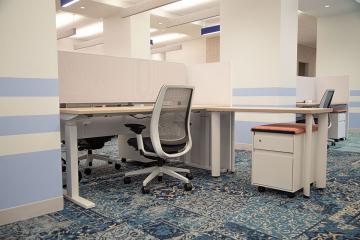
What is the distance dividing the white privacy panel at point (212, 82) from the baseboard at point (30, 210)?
2.21 metres

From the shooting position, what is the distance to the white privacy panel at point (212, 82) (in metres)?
3.84

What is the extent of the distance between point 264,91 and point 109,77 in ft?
8.71

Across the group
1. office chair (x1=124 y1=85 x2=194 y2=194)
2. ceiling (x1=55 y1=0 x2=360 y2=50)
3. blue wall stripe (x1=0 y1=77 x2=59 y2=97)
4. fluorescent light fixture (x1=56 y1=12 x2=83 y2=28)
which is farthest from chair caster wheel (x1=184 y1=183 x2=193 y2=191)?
fluorescent light fixture (x1=56 y1=12 x2=83 y2=28)

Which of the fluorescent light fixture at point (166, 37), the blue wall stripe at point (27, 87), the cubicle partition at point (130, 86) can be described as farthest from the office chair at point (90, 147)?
the fluorescent light fixture at point (166, 37)

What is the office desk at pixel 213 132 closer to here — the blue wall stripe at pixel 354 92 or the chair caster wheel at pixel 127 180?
the chair caster wheel at pixel 127 180

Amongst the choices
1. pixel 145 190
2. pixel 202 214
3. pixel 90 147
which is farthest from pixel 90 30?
pixel 202 214

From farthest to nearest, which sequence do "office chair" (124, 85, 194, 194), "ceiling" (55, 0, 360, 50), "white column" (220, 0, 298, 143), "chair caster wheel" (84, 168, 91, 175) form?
"ceiling" (55, 0, 360, 50) < "white column" (220, 0, 298, 143) < "chair caster wheel" (84, 168, 91, 175) < "office chair" (124, 85, 194, 194)

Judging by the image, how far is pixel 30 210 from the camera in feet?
7.42

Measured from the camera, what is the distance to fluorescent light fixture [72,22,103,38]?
9.62 meters

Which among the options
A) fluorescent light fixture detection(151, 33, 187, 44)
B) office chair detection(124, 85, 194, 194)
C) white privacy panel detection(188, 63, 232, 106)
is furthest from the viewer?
fluorescent light fixture detection(151, 33, 187, 44)

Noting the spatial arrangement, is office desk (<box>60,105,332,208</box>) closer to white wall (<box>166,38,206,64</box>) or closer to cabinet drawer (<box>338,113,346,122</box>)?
cabinet drawer (<box>338,113,346,122</box>)

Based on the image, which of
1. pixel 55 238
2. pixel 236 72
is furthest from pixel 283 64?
pixel 55 238

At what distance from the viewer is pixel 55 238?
6.39ft

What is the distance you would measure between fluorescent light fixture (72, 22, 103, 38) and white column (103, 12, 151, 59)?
6.21ft
